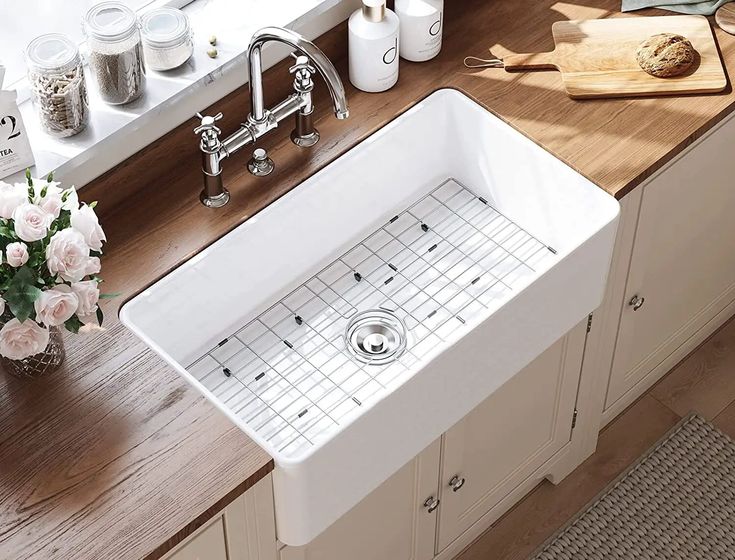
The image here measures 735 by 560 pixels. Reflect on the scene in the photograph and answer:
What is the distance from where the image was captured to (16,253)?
153cm

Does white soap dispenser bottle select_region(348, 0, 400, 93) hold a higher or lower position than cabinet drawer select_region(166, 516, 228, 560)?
higher

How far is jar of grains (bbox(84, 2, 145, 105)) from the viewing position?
188 cm

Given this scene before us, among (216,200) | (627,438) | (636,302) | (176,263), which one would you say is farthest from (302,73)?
(627,438)

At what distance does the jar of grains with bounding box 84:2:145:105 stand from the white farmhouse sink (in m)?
0.30

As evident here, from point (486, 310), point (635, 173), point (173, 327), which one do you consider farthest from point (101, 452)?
point (635, 173)

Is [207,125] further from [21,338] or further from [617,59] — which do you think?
[617,59]

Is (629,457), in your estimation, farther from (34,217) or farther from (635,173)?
(34,217)

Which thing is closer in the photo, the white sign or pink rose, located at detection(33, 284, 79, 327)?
pink rose, located at detection(33, 284, 79, 327)

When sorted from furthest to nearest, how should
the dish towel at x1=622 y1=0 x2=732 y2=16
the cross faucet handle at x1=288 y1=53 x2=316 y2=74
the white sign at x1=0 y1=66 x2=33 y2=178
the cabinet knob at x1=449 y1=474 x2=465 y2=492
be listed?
the dish towel at x1=622 y1=0 x2=732 y2=16, the cabinet knob at x1=449 y1=474 x2=465 y2=492, the cross faucet handle at x1=288 y1=53 x2=316 y2=74, the white sign at x1=0 y1=66 x2=33 y2=178

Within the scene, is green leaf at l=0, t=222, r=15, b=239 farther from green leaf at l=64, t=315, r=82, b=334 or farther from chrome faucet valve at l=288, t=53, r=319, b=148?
chrome faucet valve at l=288, t=53, r=319, b=148

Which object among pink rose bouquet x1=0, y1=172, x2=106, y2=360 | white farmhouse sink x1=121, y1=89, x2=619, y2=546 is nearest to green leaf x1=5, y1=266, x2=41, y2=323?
pink rose bouquet x1=0, y1=172, x2=106, y2=360

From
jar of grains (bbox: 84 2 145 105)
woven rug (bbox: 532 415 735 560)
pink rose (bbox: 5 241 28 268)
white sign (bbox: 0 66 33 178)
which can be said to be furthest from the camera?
woven rug (bbox: 532 415 735 560)

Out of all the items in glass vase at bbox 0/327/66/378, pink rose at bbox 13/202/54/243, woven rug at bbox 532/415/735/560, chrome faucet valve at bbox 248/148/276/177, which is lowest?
woven rug at bbox 532/415/735/560

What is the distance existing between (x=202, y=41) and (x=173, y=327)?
20.7 inches
